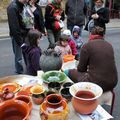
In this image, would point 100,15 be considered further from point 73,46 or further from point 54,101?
point 54,101

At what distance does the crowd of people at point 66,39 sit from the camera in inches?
111

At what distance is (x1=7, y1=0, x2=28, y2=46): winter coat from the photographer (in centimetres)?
400

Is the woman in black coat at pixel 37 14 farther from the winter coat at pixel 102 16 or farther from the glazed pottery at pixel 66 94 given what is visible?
the glazed pottery at pixel 66 94

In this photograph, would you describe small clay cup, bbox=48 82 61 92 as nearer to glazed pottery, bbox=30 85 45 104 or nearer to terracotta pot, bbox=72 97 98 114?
glazed pottery, bbox=30 85 45 104

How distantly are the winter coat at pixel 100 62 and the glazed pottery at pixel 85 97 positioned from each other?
2.05ft

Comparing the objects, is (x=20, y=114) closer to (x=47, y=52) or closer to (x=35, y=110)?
(x=35, y=110)

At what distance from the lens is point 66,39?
13.2 feet

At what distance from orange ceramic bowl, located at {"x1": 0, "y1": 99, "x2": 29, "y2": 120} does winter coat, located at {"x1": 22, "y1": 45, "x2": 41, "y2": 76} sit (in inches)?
52.9

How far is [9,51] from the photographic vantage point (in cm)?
640

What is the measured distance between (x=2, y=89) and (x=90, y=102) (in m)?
0.87

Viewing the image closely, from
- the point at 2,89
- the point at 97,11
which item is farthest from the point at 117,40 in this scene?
the point at 2,89

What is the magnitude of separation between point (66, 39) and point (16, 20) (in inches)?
32.9

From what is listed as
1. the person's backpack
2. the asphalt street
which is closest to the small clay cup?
the asphalt street

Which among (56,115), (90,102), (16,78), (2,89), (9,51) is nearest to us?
(56,115)
